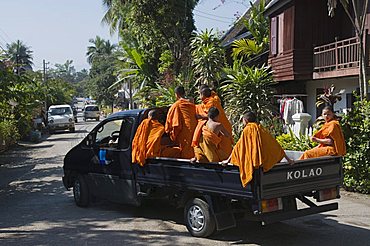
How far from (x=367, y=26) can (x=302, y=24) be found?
304 centimetres

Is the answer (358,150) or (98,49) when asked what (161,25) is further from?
(98,49)

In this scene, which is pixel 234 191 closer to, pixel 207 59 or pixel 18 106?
pixel 207 59

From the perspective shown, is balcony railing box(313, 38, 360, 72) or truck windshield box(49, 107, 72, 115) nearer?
balcony railing box(313, 38, 360, 72)

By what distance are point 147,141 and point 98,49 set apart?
81038mm

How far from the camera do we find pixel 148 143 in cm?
813

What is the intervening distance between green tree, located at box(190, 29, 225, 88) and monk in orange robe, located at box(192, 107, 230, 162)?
1213 centimetres

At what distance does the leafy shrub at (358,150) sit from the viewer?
Answer: 1032cm

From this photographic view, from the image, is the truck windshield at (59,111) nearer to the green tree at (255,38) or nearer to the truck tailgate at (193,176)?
the green tree at (255,38)

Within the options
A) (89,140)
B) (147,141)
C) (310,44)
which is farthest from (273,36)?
(147,141)

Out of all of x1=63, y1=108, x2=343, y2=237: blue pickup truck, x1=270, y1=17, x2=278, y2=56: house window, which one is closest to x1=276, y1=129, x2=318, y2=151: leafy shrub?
x1=63, y1=108, x2=343, y2=237: blue pickup truck

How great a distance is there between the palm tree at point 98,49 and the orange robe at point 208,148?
7883cm

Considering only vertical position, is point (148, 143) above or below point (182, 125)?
below

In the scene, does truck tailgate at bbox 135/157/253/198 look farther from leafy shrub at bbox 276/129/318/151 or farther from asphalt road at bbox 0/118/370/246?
leafy shrub at bbox 276/129/318/151

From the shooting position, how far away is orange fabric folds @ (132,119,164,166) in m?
8.09
